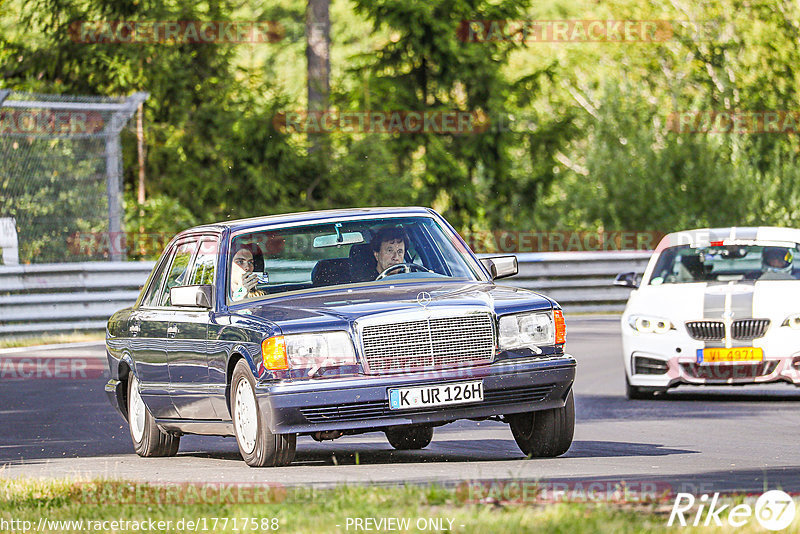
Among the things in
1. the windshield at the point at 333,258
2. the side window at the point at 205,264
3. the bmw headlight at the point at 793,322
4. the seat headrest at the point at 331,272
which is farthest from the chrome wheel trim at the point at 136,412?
the bmw headlight at the point at 793,322

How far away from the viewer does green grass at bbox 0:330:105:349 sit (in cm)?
2164

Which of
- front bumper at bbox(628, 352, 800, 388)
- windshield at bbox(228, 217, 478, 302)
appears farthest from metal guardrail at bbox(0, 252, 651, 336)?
windshield at bbox(228, 217, 478, 302)

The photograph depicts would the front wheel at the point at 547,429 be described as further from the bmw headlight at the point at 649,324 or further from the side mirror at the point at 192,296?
the bmw headlight at the point at 649,324

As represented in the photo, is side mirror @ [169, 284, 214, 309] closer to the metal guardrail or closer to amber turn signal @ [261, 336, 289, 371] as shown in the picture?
amber turn signal @ [261, 336, 289, 371]

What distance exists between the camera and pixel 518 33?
127ft

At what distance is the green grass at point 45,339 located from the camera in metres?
21.6

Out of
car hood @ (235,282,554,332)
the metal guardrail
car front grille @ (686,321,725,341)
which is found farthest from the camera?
the metal guardrail

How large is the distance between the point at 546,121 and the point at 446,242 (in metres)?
30.3

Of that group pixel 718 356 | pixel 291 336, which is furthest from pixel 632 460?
pixel 718 356

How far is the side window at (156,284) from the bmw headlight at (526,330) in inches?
122

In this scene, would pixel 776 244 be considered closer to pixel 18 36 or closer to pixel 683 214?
pixel 683 214

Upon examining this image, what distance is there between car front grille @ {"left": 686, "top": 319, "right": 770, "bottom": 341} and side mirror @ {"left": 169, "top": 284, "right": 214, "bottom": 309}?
5.77 m

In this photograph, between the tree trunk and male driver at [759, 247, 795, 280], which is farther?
the tree trunk

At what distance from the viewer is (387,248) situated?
10.8 meters
